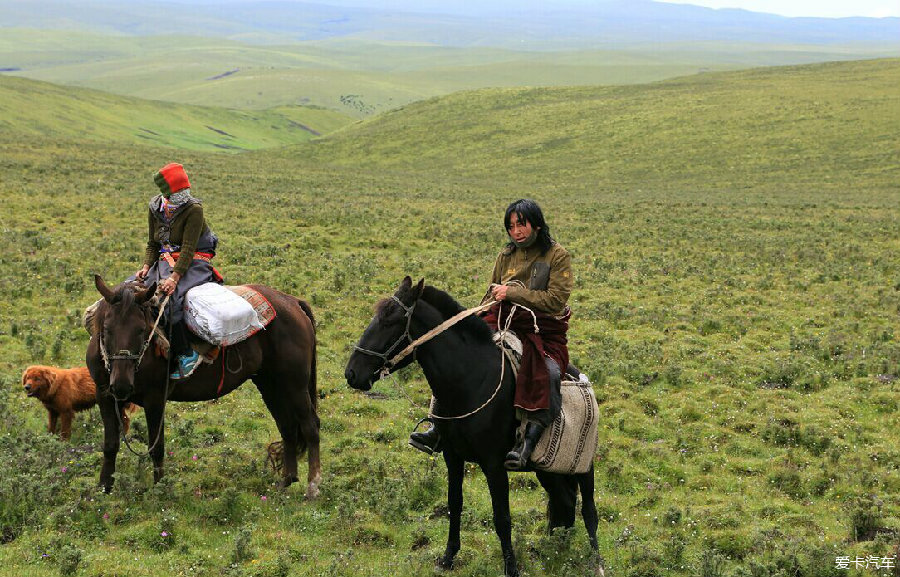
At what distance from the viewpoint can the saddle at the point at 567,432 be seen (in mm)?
7379

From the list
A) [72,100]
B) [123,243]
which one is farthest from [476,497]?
[72,100]

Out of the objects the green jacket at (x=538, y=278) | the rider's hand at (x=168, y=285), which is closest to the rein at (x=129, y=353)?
the rider's hand at (x=168, y=285)

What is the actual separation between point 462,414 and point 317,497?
Answer: 3.30 metres

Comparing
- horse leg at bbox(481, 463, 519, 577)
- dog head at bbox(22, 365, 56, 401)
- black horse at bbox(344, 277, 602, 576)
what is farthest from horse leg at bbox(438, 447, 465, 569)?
dog head at bbox(22, 365, 56, 401)

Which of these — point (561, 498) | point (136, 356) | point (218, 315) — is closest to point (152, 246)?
point (218, 315)

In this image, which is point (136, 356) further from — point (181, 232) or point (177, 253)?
point (181, 232)

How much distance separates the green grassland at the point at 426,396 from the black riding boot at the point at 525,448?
137 cm

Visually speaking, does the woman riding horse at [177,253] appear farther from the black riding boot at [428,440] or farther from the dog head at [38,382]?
the black riding boot at [428,440]

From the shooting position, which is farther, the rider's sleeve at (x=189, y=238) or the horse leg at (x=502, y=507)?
the rider's sleeve at (x=189, y=238)

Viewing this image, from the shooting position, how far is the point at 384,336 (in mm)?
6875

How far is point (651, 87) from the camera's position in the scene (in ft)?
354

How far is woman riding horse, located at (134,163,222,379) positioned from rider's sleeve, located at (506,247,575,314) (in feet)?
14.0

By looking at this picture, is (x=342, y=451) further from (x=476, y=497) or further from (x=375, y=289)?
(x=375, y=289)

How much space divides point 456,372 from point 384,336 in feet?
2.72
